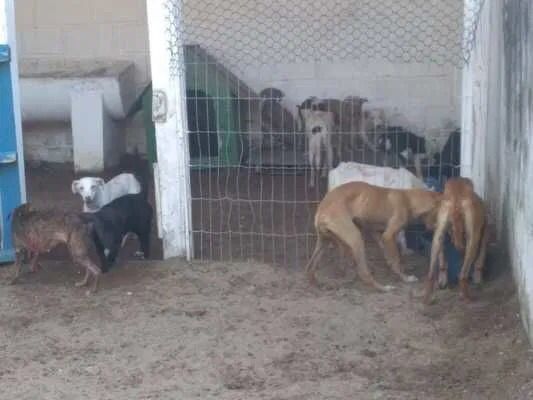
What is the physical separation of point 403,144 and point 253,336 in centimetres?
372

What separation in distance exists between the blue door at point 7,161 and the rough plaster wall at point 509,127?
306 centimetres

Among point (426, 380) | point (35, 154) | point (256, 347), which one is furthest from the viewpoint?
point (35, 154)

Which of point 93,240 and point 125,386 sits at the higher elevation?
point 93,240

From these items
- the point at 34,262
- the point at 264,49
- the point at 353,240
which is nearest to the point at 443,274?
the point at 353,240

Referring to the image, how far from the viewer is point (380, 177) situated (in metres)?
7.18

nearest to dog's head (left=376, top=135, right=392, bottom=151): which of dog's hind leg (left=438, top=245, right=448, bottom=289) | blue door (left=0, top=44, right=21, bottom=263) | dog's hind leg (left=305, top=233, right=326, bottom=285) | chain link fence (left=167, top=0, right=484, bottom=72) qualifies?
chain link fence (left=167, top=0, right=484, bottom=72)

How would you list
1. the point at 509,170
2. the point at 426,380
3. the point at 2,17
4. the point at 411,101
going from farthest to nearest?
the point at 411,101 < the point at 2,17 < the point at 509,170 < the point at 426,380

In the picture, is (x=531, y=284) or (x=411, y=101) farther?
(x=411, y=101)

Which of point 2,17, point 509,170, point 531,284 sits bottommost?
point 531,284

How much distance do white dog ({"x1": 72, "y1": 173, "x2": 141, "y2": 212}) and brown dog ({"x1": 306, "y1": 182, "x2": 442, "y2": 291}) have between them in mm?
2039

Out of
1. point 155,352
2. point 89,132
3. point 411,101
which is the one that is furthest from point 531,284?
point 89,132

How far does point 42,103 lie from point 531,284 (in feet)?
21.1

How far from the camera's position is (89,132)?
10.1 m

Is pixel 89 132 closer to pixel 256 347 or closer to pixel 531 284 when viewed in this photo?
pixel 256 347
